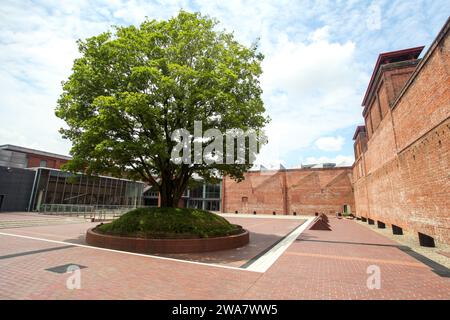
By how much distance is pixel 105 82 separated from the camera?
37.8 feet

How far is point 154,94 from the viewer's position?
11188 mm

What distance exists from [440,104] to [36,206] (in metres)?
44.0

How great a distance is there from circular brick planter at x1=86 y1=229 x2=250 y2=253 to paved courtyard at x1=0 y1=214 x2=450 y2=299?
60 centimetres

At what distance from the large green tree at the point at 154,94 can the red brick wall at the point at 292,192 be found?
32.9 m

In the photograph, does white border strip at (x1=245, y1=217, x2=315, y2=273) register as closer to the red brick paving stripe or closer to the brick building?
the red brick paving stripe

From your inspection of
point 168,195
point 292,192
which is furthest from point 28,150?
point 292,192

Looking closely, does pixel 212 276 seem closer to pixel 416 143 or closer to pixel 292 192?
pixel 416 143

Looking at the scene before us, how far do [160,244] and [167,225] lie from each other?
127 cm

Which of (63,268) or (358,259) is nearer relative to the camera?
(63,268)

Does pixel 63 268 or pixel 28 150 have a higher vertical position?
pixel 28 150

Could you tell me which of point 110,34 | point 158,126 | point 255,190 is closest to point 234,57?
point 158,126

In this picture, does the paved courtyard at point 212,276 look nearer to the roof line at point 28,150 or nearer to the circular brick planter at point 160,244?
the circular brick planter at point 160,244

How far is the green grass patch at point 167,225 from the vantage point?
1065 cm

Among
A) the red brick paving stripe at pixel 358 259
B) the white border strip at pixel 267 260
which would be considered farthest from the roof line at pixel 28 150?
the red brick paving stripe at pixel 358 259
